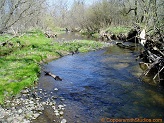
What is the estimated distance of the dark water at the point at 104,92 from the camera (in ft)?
38.7

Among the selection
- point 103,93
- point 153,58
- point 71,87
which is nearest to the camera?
point 103,93

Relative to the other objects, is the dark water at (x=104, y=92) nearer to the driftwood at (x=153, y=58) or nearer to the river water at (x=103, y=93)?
the river water at (x=103, y=93)

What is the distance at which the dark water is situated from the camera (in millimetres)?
11797

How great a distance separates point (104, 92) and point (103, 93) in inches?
8.6

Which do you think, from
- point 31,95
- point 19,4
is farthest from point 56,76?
point 19,4

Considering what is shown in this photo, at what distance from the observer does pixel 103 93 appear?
49.1 ft

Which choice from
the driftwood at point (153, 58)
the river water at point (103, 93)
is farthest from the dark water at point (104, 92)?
the driftwood at point (153, 58)

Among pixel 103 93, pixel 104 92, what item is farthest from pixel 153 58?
pixel 103 93

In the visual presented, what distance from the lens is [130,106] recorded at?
1267 centimetres

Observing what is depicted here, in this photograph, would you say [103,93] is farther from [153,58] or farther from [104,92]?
[153,58]

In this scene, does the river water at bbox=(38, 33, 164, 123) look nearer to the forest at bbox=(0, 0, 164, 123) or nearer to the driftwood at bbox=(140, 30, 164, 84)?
the forest at bbox=(0, 0, 164, 123)

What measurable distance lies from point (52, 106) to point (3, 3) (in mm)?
6757

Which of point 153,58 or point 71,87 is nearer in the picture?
point 71,87

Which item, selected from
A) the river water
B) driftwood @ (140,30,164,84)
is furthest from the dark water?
driftwood @ (140,30,164,84)
